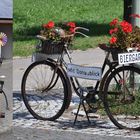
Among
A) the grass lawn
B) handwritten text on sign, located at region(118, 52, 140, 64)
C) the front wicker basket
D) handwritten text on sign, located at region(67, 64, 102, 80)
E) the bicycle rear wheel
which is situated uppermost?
the grass lawn

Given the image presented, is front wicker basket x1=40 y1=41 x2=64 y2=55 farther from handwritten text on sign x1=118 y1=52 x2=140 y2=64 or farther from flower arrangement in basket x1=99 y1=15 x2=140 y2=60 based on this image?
handwritten text on sign x1=118 y1=52 x2=140 y2=64

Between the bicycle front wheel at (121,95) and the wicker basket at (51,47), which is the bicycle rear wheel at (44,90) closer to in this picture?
the wicker basket at (51,47)

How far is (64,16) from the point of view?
21.3 meters

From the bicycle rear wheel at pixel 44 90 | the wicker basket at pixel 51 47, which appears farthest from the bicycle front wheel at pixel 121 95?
the wicker basket at pixel 51 47

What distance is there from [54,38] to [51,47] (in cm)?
11

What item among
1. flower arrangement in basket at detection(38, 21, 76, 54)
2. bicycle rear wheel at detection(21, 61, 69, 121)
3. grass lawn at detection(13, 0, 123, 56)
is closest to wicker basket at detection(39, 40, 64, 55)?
flower arrangement in basket at detection(38, 21, 76, 54)

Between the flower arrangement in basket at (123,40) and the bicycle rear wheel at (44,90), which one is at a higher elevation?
the flower arrangement in basket at (123,40)

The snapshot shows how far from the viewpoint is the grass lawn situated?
15188 mm

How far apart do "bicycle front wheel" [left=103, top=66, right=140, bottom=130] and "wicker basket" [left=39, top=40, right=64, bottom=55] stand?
2.35ft

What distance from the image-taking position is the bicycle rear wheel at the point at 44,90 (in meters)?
7.31

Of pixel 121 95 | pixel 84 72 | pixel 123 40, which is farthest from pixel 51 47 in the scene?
pixel 121 95

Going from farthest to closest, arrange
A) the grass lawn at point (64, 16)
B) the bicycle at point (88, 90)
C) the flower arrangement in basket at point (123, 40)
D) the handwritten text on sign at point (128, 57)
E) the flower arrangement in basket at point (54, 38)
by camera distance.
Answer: the grass lawn at point (64, 16)
the flower arrangement in basket at point (54, 38)
the bicycle at point (88, 90)
the flower arrangement in basket at point (123, 40)
the handwritten text on sign at point (128, 57)

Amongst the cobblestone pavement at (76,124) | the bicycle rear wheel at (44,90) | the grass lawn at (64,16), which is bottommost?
the cobblestone pavement at (76,124)

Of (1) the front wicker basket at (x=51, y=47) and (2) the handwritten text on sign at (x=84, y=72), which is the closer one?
(2) the handwritten text on sign at (x=84, y=72)
